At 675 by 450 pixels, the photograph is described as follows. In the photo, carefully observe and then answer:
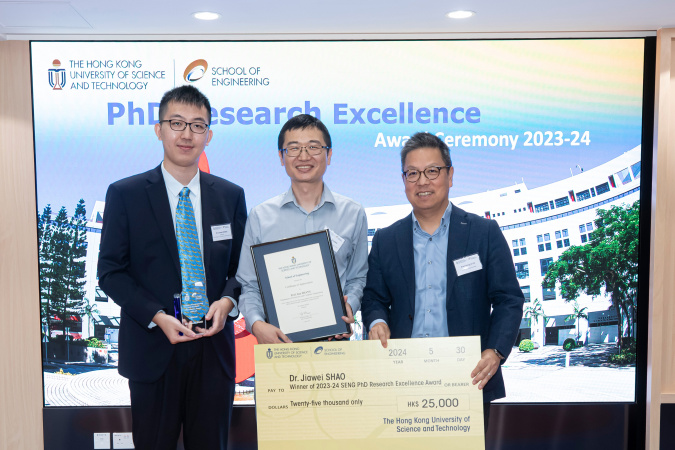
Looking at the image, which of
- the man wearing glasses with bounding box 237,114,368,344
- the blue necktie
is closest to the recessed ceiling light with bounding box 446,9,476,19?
the man wearing glasses with bounding box 237,114,368,344

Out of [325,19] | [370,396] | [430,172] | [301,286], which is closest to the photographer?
→ [370,396]

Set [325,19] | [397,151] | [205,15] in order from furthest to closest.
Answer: [397,151], [325,19], [205,15]

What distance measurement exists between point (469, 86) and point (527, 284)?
4.86ft

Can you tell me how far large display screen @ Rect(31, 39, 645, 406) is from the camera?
143 inches

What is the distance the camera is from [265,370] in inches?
77.2

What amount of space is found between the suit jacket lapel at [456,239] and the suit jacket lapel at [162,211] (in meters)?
1.31

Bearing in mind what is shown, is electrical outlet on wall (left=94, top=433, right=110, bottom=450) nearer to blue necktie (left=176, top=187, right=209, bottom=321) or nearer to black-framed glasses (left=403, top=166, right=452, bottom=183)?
blue necktie (left=176, top=187, right=209, bottom=321)

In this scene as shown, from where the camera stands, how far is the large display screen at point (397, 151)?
3627 millimetres

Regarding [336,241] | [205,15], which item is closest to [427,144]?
[336,241]

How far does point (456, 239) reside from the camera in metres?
2.34

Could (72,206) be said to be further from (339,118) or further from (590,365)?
(590,365)

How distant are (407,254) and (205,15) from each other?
6.43ft

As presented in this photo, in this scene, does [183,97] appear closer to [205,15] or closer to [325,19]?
[205,15]

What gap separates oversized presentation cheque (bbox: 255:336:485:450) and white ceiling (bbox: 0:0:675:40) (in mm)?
2013
